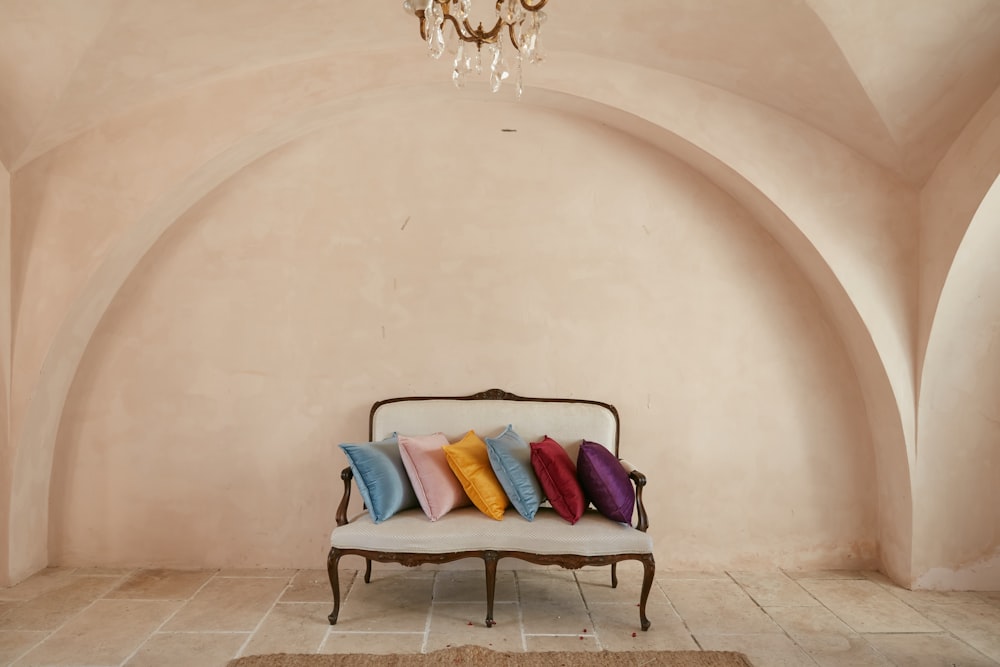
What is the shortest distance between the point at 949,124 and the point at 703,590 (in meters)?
2.89

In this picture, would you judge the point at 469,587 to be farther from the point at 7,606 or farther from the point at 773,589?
the point at 7,606

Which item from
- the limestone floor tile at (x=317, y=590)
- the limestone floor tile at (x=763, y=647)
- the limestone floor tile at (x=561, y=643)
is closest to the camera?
the limestone floor tile at (x=763, y=647)

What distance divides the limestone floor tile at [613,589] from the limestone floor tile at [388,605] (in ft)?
2.98

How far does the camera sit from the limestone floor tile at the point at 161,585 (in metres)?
4.35

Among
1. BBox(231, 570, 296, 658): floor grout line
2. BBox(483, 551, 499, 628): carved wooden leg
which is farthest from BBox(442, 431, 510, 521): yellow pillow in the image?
BBox(231, 570, 296, 658): floor grout line

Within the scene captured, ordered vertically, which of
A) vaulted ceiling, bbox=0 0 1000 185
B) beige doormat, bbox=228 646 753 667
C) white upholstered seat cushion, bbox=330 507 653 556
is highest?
vaulted ceiling, bbox=0 0 1000 185

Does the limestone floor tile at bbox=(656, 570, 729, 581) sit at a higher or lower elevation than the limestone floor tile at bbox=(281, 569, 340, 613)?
lower

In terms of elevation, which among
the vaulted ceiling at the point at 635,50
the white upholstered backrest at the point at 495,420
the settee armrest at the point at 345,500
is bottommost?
the settee armrest at the point at 345,500

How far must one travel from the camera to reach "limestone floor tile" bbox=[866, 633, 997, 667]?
3598mm

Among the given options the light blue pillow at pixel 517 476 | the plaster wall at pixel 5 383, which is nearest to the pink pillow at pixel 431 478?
the light blue pillow at pixel 517 476

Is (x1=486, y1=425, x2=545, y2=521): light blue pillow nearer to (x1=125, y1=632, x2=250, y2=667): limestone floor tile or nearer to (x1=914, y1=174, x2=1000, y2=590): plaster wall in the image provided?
(x1=125, y1=632, x2=250, y2=667): limestone floor tile

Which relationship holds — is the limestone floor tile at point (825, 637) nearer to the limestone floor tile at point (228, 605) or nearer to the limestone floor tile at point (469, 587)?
the limestone floor tile at point (469, 587)

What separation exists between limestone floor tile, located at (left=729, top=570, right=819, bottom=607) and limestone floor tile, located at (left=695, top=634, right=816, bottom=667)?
52cm

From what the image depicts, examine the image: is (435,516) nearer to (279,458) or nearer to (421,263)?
(279,458)
